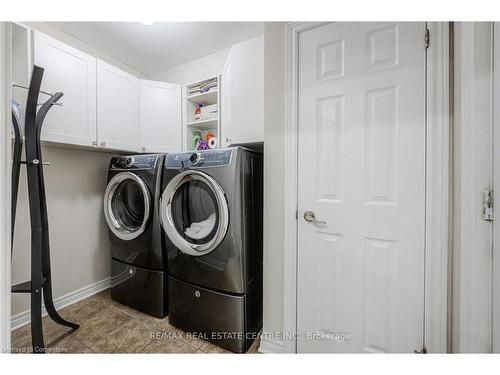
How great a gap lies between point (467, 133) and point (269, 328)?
4.65 feet

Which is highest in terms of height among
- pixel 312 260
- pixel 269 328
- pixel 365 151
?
pixel 365 151

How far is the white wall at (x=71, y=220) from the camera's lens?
5.29ft

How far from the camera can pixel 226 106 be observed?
6.20 ft

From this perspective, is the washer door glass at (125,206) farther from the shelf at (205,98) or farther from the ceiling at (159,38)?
the ceiling at (159,38)

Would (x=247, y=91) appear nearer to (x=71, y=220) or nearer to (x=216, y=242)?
(x=216, y=242)

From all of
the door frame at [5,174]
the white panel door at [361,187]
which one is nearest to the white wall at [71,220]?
the door frame at [5,174]

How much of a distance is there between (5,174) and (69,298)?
203 cm

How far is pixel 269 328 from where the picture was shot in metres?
Result: 1.33

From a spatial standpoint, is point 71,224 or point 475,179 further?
point 71,224

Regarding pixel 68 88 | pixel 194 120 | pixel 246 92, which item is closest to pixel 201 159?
pixel 246 92

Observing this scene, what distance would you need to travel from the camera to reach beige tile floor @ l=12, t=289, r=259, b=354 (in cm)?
138

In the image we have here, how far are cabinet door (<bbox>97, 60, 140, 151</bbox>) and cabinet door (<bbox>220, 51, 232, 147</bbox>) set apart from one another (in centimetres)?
88

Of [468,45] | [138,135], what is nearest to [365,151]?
[468,45]
